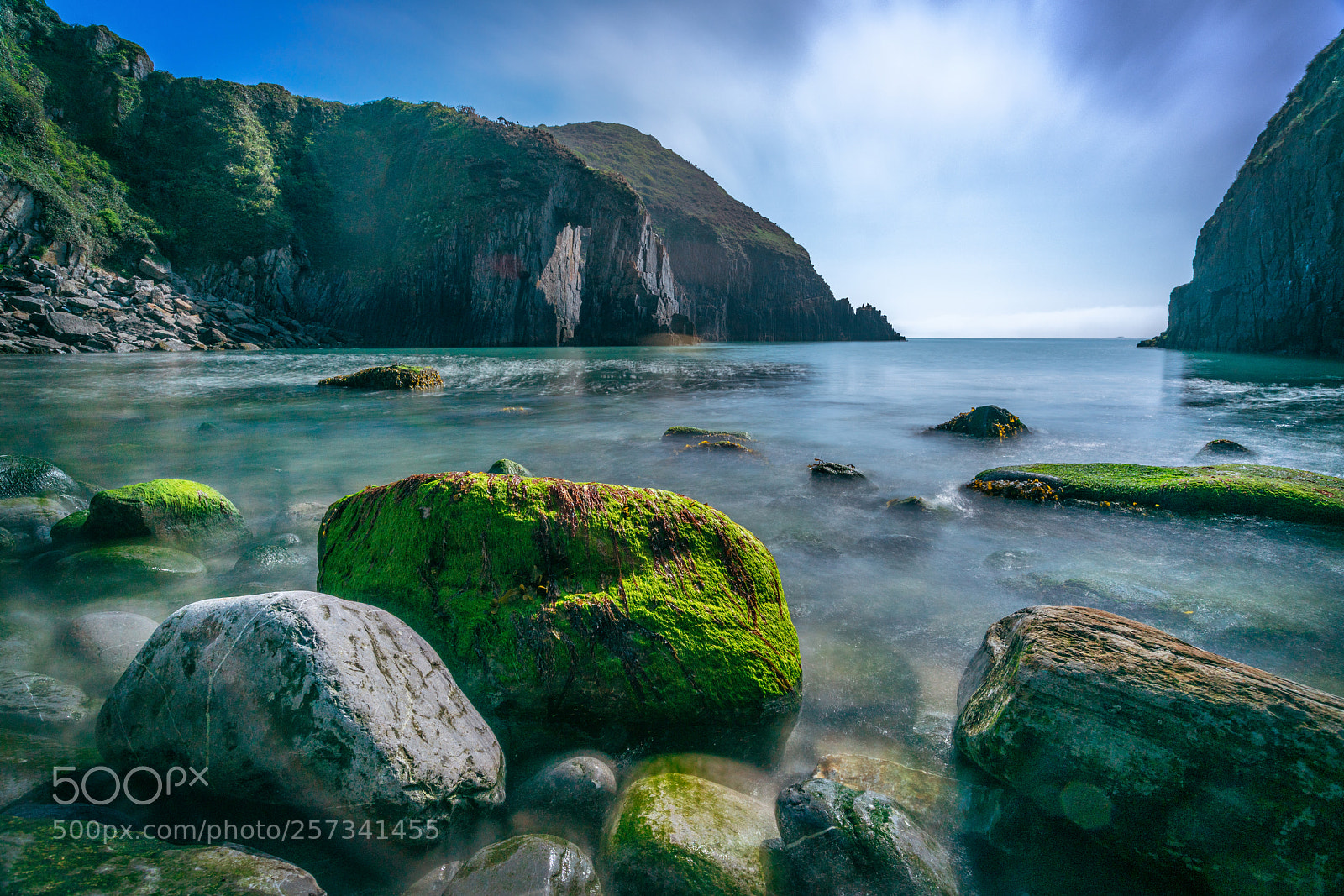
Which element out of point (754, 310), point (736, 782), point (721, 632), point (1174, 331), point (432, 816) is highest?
point (754, 310)

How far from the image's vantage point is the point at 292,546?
4.98 meters

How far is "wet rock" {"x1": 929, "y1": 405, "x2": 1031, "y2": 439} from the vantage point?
35.6 ft

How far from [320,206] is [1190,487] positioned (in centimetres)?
7873

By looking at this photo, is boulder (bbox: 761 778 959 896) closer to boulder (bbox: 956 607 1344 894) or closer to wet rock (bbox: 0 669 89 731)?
boulder (bbox: 956 607 1344 894)

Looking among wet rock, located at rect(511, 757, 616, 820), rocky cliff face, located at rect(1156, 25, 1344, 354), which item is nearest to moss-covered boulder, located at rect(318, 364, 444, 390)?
wet rock, located at rect(511, 757, 616, 820)

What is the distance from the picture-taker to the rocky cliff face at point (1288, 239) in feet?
120

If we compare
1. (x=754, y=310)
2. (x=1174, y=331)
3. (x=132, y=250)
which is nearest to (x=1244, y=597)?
(x=132, y=250)

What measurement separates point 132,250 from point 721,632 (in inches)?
2355

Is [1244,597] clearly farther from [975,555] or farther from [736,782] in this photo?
[736,782]

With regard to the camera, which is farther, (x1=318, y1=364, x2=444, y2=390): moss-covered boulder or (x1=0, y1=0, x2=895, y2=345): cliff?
(x1=0, y1=0, x2=895, y2=345): cliff

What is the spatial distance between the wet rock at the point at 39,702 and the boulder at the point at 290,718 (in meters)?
0.63

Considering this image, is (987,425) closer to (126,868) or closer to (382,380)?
(126,868)

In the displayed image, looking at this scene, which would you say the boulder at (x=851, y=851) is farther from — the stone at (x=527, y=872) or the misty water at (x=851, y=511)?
the stone at (x=527, y=872)

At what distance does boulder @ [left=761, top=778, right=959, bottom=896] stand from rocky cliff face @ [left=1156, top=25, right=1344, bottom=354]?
55.4 m
